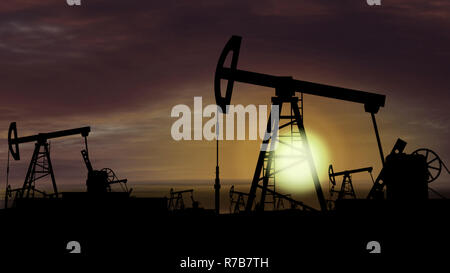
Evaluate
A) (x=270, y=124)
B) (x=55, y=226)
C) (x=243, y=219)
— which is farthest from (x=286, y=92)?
(x=55, y=226)

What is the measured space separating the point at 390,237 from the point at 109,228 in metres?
12.0

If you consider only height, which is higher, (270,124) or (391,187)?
(270,124)

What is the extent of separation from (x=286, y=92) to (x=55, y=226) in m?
12.3

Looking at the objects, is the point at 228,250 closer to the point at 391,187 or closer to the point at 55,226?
the point at 391,187

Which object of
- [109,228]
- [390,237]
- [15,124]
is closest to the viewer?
[390,237]

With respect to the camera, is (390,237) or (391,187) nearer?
(390,237)

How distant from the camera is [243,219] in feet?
64.7

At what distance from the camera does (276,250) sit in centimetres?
1822

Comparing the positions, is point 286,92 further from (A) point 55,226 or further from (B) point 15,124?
(B) point 15,124
